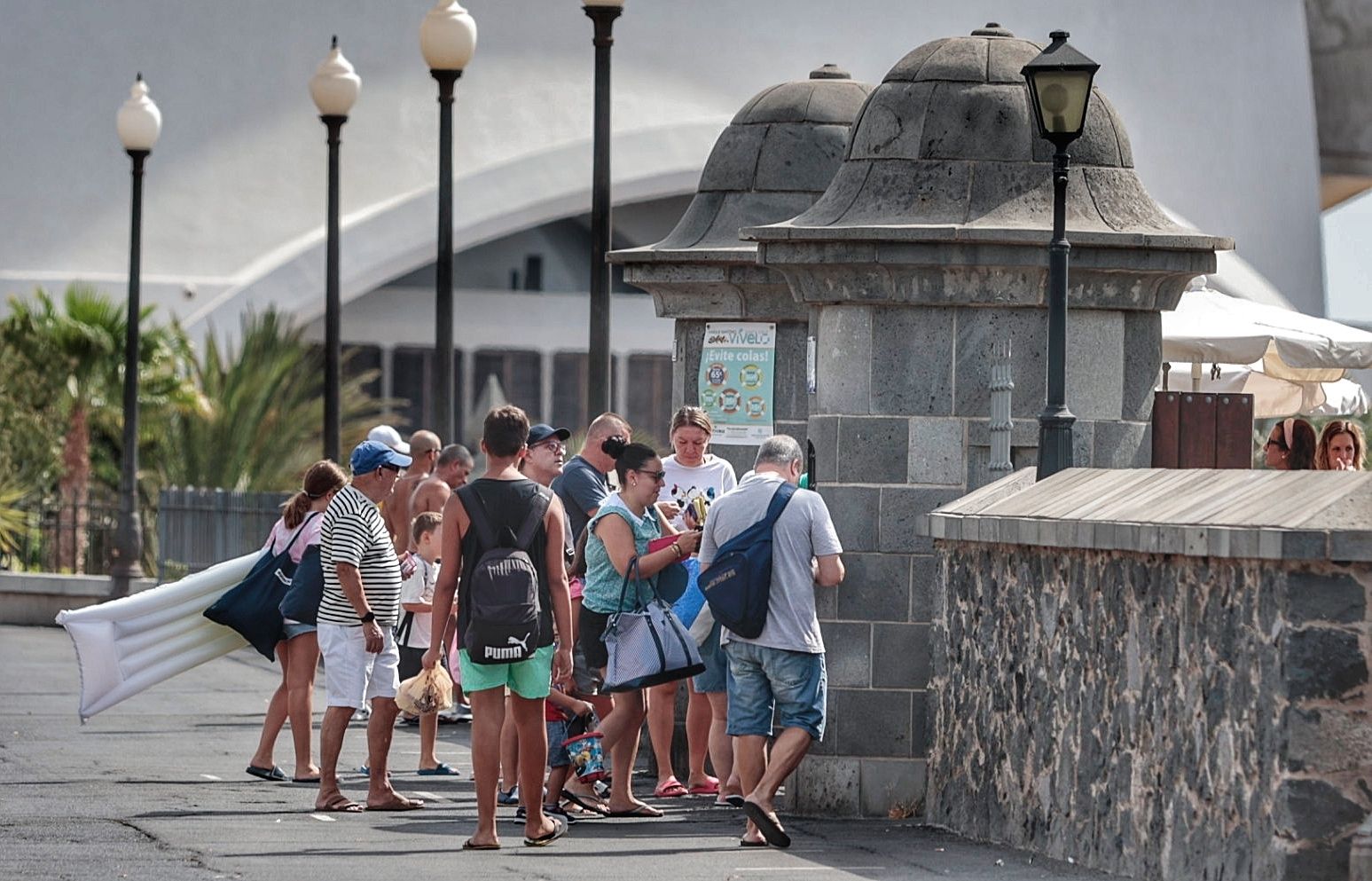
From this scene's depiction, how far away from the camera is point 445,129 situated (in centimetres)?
2084

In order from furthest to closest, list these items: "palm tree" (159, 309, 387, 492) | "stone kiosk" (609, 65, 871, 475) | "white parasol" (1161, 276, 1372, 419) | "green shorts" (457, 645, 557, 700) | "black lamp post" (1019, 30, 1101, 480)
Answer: "palm tree" (159, 309, 387, 492) → "white parasol" (1161, 276, 1372, 419) → "stone kiosk" (609, 65, 871, 475) → "black lamp post" (1019, 30, 1101, 480) → "green shorts" (457, 645, 557, 700)

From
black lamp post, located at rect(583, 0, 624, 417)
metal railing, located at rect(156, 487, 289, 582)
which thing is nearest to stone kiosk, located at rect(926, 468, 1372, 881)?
black lamp post, located at rect(583, 0, 624, 417)

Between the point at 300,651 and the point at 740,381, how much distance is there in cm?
296

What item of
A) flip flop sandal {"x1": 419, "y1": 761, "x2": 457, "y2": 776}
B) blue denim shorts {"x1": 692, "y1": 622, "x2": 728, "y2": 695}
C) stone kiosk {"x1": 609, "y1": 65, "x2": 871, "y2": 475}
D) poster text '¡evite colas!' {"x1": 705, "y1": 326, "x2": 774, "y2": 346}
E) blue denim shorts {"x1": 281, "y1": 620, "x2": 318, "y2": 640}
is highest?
stone kiosk {"x1": 609, "y1": 65, "x2": 871, "y2": 475}

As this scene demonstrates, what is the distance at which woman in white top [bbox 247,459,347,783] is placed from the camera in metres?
12.8

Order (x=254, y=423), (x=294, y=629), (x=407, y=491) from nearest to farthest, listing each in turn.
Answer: (x=294, y=629), (x=407, y=491), (x=254, y=423)

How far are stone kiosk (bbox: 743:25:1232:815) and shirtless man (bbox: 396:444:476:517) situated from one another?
9.26 feet

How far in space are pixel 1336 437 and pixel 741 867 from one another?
5419 millimetres

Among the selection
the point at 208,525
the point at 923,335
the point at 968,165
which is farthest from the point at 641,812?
the point at 208,525

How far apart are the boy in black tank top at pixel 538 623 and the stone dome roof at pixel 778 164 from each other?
418 centimetres

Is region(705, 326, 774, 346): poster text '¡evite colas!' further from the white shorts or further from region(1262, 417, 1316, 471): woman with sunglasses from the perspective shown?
the white shorts

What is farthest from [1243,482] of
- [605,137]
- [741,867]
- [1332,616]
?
[605,137]

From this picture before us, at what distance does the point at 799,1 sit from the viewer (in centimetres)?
4072

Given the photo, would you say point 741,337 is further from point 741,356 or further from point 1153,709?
point 1153,709
